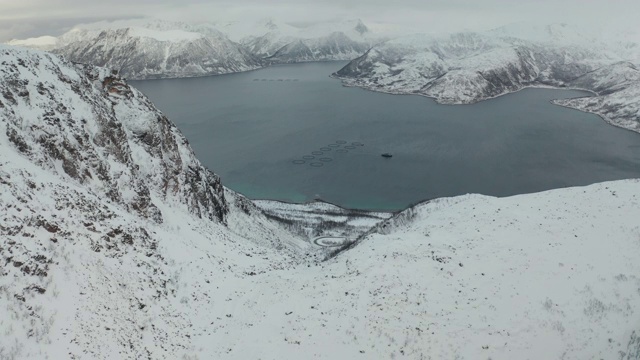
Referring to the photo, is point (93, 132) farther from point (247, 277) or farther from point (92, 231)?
point (247, 277)

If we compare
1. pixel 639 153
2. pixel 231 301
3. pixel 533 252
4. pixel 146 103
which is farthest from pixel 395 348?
pixel 639 153

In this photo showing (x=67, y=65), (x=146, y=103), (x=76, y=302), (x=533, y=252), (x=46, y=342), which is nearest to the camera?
(x=46, y=342)

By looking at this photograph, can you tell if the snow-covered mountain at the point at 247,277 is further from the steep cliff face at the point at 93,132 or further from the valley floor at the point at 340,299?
the steep cliff face at the point at 93,132

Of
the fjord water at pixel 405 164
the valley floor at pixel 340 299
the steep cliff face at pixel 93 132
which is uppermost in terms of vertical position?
the steep cliff face at pixel 93 132

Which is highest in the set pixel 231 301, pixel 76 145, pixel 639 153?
pixel 76 145

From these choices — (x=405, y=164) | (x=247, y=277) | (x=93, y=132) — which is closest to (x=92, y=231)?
(x=247, y=277)

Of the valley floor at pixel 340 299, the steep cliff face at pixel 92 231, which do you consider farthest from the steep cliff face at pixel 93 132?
the valley floor at pixel 340 299

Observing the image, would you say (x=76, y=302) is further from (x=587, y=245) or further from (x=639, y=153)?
(x=639, y=153)

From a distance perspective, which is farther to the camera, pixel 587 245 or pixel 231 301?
pixel 587 245
